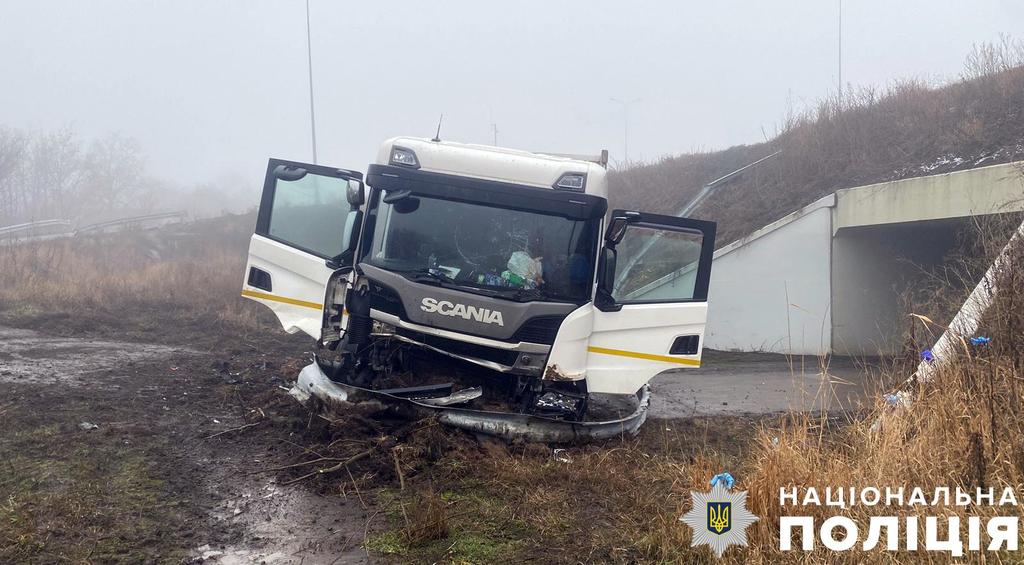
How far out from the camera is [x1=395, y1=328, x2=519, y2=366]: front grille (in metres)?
6.10

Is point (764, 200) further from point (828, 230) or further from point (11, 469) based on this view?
point (11, 469)

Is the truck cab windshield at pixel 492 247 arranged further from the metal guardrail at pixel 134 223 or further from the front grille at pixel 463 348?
the metal guardrail at pixel 134 223

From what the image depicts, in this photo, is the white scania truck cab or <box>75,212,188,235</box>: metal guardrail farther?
<box>75,212,188,235</box>: metal guardrail

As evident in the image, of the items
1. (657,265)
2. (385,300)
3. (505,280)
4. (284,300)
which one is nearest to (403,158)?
(385,300)

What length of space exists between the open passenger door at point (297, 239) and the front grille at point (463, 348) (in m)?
1.14

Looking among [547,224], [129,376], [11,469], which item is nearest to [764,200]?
[547,224]

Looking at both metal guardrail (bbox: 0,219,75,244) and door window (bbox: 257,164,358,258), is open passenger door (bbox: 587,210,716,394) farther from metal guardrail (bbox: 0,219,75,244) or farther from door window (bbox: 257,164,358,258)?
metal guardrail (bbox: 0,219,75,244)

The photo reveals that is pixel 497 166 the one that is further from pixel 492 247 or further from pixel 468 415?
pixel 468 415

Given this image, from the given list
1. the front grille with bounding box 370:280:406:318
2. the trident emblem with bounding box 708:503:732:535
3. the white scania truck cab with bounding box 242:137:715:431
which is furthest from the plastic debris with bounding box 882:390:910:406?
the front grille with bounding box 370:280:406:318

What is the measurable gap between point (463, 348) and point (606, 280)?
1.34 m

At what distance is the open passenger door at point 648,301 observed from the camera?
655cm

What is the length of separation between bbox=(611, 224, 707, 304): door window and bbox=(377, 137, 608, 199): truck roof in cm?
52

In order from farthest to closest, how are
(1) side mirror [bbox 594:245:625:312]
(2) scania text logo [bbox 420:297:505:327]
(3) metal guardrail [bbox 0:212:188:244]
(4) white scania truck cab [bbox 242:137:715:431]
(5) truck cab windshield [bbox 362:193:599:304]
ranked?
(3) metal guardrail [bbox 0:212:188:244] < (1) side mirror [bbox 594:245:625:312] < (5) truck cab windshield [bbox 362:193:599:304] < (4) white scania truck cab [bbox 242:137:715:431] < (2) scania text logo [bbox 420:297:505:327]

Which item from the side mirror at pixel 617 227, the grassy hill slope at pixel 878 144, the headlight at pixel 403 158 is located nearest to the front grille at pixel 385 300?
the headlight at pixel 403 158
